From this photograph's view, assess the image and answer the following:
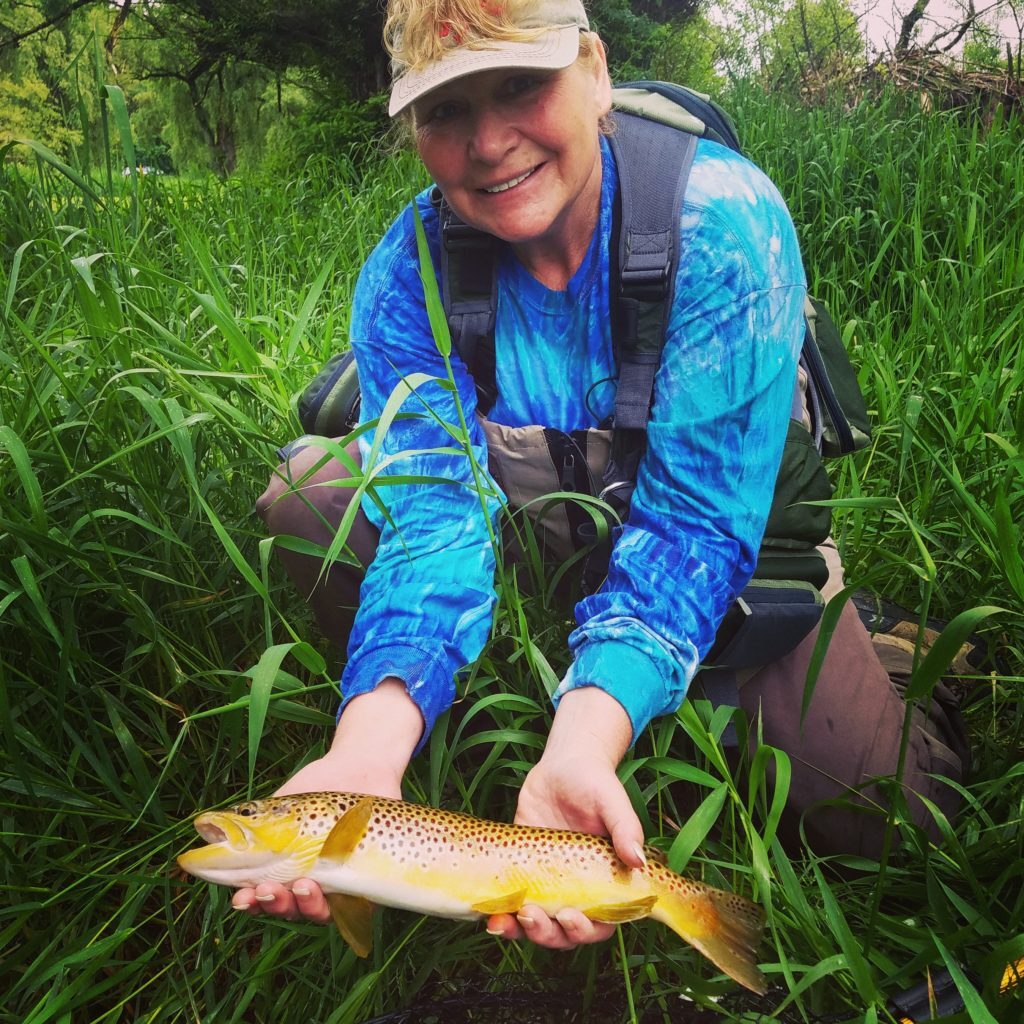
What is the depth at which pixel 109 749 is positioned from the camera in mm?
1947

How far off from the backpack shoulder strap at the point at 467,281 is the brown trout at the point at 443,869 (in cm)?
105

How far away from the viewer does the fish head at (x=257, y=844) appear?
1.28m

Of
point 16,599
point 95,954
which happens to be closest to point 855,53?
point 16,599

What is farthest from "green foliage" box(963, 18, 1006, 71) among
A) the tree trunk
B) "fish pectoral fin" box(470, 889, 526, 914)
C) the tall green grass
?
"fish pectoral fin" box(470, 889, 526, 914)

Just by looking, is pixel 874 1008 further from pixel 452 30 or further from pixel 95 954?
pixel 452 30

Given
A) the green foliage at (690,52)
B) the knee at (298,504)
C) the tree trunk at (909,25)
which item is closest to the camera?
the knee at (298,504)

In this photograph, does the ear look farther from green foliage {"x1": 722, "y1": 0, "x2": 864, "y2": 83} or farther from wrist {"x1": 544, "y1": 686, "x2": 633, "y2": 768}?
green foliage {"x1": 722, "y1": 0, "x2": 864, "y2": 83}

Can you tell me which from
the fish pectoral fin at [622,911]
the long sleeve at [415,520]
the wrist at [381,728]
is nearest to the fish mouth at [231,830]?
the wrist at [381,728]

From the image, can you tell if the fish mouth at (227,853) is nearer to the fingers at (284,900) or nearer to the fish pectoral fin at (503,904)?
the fingers at (284,900)

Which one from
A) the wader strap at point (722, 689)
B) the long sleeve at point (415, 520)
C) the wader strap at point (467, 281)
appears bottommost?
the wader strap at point (722, 689)

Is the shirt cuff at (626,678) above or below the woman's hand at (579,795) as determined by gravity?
above

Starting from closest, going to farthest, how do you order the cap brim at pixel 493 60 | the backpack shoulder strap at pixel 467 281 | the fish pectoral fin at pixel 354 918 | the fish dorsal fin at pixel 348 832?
the fish dorsal fin at pixel 348 832 < the fish pectoral fin at pixel 354 918 < the cap brim at pixel 493 60 < the backpack shoulder strap at pixel 467 281

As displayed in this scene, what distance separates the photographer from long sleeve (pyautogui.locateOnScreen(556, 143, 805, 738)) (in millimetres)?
1719

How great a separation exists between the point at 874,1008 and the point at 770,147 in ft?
14.6
